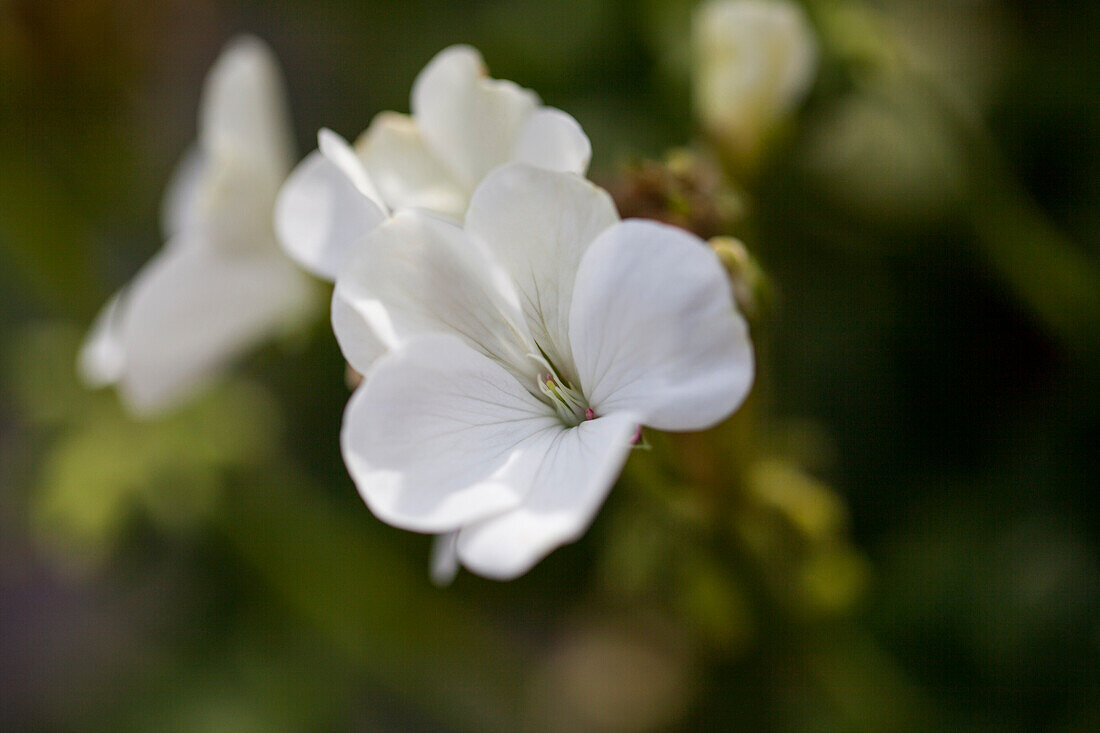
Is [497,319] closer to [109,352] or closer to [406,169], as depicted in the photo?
[406,169]

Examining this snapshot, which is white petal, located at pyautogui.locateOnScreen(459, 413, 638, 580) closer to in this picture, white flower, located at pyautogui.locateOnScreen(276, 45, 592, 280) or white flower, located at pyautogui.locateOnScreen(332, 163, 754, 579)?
white flower, located at pyautogui.locateOnScreen(332, 163, 754, 579)

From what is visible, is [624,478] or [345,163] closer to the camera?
[345,163]

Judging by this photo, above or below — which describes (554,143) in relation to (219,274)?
above

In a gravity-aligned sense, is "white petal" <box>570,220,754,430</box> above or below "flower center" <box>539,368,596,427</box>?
above

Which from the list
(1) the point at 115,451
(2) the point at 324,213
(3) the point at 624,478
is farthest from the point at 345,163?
(1) the point at 115,451

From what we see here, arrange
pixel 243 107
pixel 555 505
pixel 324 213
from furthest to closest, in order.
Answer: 1. pixel 243 107
2. pixel 324 213
3. pixel 555 505

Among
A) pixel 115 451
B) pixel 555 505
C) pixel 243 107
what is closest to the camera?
pixel 555 505

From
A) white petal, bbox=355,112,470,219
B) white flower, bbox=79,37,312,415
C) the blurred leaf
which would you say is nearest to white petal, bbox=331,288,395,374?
white petal, bbox=355,112,470,219

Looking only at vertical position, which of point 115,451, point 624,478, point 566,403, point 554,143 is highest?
point 554,143
